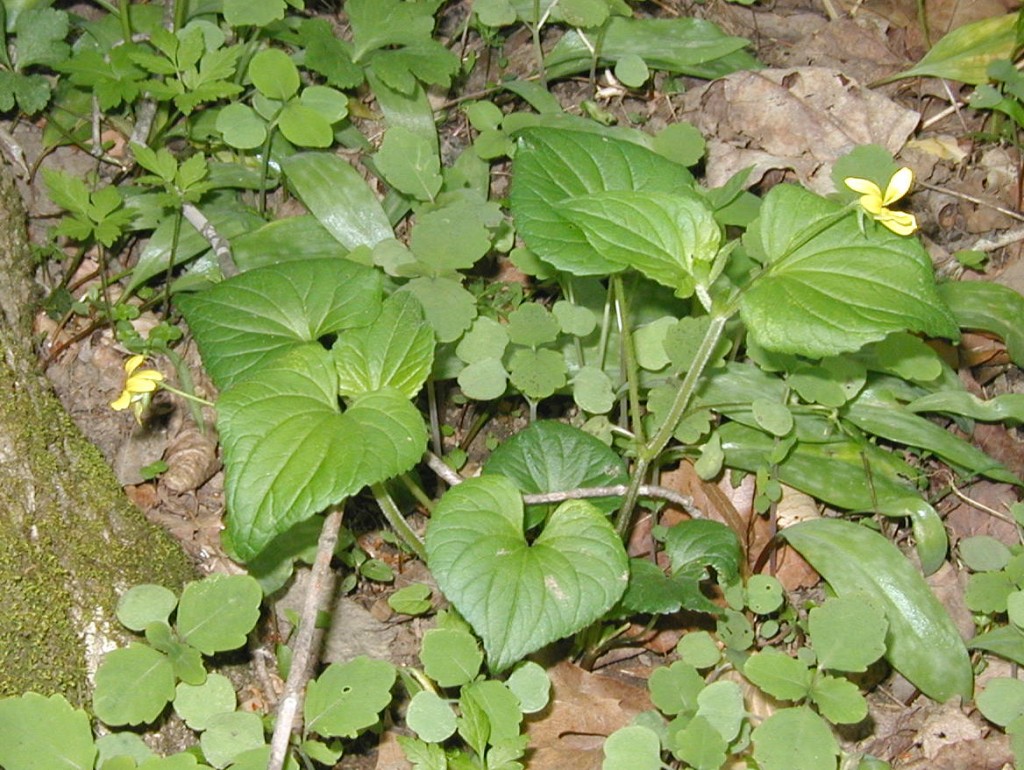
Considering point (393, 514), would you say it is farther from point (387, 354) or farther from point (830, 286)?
point (830, 286)

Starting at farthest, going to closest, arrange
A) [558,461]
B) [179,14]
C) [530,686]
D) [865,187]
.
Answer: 1. [179,14]
2. [558,461]
3. [530,686]
4. [865,187]

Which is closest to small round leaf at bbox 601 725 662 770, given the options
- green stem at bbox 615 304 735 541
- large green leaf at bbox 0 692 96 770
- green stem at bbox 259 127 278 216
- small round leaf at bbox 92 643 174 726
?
green stem at bbox 615 304 735 541

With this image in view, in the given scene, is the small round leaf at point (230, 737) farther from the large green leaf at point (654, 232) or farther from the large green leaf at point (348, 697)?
the large green leaf at point (654, 232)

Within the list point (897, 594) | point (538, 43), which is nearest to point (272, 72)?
point (538, 43)

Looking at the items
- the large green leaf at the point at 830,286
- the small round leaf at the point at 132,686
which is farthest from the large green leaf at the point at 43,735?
the large green leaf at the point at 830,286

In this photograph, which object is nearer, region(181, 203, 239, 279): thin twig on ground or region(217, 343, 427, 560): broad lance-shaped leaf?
region(217, 343, 427, 560): broad lance-shaped leaf

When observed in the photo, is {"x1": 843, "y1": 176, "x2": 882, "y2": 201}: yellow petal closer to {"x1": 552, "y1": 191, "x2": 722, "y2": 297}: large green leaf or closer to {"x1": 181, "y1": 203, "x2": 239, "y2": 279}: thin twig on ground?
{"x1": 552, "y1": 191, "x2": 722, "y2": 297}: large green leaf

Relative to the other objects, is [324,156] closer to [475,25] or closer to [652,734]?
[475,25]
